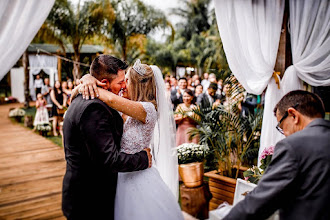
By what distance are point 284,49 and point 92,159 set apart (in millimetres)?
3083

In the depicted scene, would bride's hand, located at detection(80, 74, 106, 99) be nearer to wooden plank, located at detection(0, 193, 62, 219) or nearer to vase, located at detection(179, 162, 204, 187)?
vase, located at detection(179, 162, 204, 187)

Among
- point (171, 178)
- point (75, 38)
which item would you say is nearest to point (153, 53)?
point (75, 38)

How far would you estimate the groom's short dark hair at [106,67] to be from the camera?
80.0 inches

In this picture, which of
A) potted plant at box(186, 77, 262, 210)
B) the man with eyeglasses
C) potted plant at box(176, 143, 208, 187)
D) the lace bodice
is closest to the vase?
potted plant at box(176, 143, 208, 187)

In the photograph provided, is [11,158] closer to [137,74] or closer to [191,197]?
[191,197]

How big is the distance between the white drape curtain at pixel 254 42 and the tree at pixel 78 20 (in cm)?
1140

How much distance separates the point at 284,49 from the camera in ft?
13.0

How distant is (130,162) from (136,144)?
23 cm

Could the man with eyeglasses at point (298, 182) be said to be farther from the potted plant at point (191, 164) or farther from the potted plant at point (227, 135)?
the potted plant at point (227, 135)

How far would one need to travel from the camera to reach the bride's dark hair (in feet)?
7.50

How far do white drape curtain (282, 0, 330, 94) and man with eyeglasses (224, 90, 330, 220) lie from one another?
2560 mm

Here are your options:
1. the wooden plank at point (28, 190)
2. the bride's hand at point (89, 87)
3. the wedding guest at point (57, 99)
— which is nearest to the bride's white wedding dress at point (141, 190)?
the bride's hand at point (89, 87)

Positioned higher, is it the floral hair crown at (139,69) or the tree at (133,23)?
the tree at (133,23)

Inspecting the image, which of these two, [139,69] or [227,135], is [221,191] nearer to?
[227,135]
